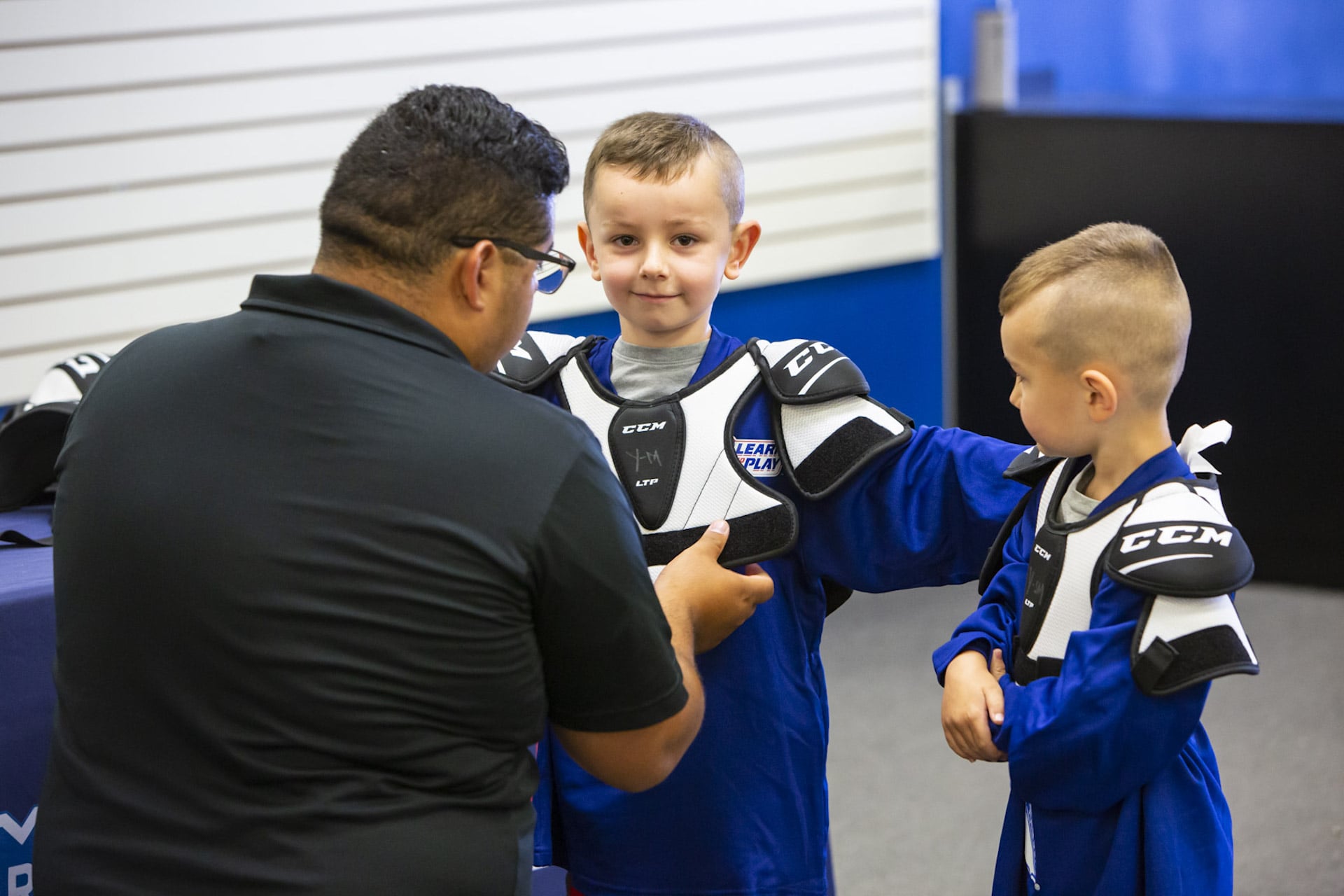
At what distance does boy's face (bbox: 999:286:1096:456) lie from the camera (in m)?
1.25

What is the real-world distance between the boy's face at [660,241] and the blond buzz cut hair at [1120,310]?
0.40 metres

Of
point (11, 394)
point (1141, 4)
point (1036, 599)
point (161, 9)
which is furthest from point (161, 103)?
point (1141, 4)

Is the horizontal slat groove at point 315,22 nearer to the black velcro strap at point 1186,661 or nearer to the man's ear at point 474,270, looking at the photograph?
the man's ear at point 474,270

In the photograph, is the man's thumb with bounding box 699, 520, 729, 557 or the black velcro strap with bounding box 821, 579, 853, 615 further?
the black velcro strap with bounding box 821, 579, 853, 615

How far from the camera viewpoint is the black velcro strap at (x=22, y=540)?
1.74 m

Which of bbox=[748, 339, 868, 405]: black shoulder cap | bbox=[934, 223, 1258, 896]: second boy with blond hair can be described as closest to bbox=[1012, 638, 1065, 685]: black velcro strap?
bbox=[934, 223, 1258, 896]: second boy with blond hair

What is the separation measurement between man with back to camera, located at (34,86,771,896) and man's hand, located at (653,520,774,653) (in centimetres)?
19

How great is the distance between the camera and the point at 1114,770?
119 centimetres

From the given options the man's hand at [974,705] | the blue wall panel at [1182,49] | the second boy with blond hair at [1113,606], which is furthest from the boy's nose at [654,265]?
the blue wall panel at [1182,49]

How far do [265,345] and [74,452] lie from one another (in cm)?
20

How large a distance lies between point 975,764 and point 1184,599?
2015 mm

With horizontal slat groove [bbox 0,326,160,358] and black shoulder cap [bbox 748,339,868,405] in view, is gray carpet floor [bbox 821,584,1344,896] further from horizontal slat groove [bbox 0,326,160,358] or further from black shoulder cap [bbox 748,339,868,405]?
horizontal slat groove [bbox 0,326,160,358]

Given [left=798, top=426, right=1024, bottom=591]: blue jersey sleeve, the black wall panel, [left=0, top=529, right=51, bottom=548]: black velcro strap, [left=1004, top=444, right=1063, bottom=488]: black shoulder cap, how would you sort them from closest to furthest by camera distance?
1. [left=1004, top=444, right=1063, bottom=488]: black shoulder cap
2. [left=798, top=426, right=1024, bottom=591]: blue jersey sleeve
3. [left=0, top=529, right=51, bottom=548]: black velcro strap
4. the black wall panel

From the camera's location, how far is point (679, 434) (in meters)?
1.50
